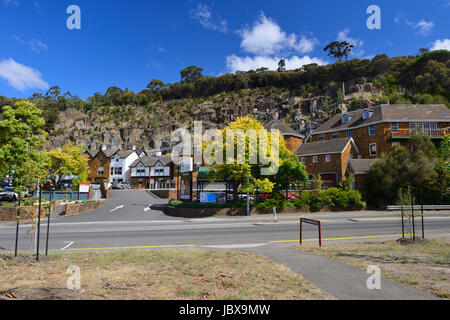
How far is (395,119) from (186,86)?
11445 cm

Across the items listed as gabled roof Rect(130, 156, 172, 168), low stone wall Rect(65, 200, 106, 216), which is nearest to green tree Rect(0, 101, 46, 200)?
low stone wall Rect(65, 200, 106, 216)

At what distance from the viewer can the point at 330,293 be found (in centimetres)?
529

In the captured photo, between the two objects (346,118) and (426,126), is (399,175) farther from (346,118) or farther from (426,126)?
(346,118)

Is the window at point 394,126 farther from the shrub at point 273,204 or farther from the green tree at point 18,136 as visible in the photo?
the green tree at point 18,136

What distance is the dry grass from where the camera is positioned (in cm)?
606

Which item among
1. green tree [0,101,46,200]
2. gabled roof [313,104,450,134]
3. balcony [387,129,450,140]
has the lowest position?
green tree [0,101,46,200]

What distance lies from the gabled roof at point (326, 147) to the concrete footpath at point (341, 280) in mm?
32065

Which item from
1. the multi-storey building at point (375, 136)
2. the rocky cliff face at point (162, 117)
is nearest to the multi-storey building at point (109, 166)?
the rocky cliff face at point (162, 117)

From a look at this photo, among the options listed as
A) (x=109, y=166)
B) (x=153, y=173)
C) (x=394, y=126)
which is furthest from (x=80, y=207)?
(x=109, y=166)

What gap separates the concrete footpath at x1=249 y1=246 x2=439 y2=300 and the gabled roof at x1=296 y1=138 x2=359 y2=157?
3207 centimetres

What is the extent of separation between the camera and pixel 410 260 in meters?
8.41

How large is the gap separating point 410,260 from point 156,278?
8085mm

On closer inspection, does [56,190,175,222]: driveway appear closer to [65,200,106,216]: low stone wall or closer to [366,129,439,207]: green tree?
[65,200,106,216]: low stone wall

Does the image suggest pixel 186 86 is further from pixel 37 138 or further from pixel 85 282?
pixel 85 282
